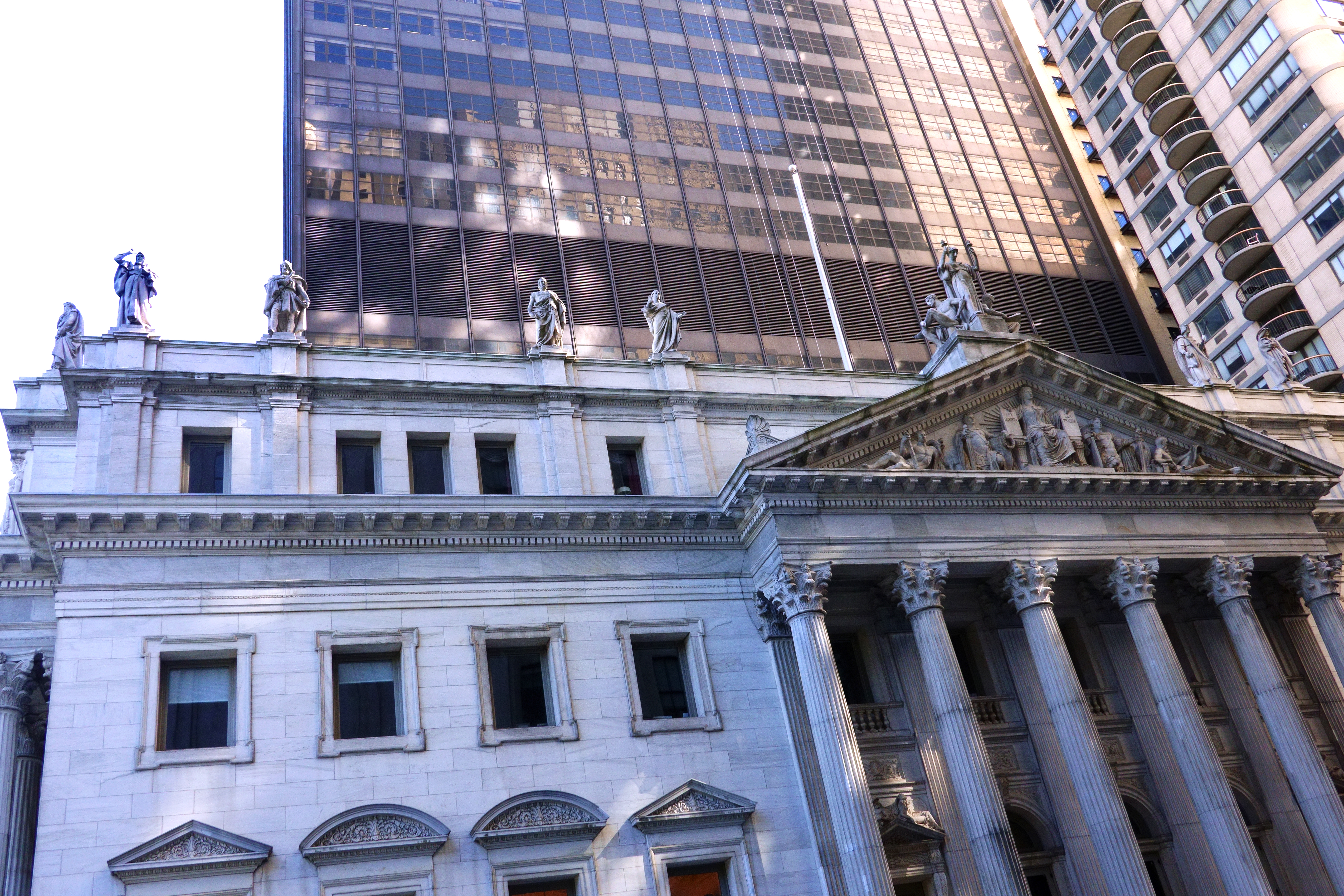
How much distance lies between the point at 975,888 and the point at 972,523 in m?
9.17

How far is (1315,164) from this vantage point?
5481 cm

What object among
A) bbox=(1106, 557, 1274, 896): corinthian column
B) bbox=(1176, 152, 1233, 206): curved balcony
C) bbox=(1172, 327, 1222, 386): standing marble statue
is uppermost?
bbox=(1176, 152, 1233, 206): curved balcony

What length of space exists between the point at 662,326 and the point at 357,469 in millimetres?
10249

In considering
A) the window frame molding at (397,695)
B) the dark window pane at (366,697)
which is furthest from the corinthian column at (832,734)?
the dark window pane at (366,697)

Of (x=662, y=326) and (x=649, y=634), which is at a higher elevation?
(x=662, y=326)

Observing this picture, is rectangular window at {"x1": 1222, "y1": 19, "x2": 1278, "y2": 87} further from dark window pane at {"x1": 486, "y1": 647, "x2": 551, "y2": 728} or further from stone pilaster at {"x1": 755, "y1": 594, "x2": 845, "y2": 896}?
dark window pane at {"x1": 486, "y1": 647, "x2": 551, "y2": 728}

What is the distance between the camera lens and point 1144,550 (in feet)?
103

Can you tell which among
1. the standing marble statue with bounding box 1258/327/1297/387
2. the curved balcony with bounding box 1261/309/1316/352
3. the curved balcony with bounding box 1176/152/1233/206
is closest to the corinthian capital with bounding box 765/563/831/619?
the standing marble statue with bounding box 1258/327/1297/387

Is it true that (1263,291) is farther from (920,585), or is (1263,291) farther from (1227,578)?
(920,585)

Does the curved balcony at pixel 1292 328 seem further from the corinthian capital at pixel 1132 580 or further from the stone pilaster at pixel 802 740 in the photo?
the stone pilaster at pixel 802 740

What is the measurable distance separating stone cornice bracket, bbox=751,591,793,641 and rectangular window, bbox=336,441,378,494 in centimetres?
1055

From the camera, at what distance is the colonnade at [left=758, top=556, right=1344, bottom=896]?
83.8 ft

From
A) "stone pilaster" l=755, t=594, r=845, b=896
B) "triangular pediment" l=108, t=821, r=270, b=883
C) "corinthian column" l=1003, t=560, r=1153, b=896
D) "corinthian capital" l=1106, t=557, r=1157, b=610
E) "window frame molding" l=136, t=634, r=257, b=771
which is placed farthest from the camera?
"corinthian capital" l=1106, t=557, r=1157, b=610

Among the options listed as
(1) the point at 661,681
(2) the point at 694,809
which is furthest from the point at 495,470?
(2) the point at 694,809
